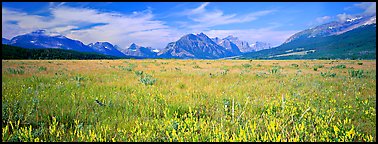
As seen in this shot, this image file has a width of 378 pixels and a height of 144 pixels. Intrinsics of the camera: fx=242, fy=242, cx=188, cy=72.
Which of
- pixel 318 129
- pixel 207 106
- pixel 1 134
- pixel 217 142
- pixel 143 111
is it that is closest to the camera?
pixel 217 142

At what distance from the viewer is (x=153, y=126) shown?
5.16 m

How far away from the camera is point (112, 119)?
566cm

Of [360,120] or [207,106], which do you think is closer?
[360,120]

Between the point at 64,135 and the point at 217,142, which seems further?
the point at 64,135

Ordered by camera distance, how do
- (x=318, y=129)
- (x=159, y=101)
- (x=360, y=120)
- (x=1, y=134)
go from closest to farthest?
(x=1, y=134)
(x=318, y=129)
(x=360, y=120)
(x=159, y=101)

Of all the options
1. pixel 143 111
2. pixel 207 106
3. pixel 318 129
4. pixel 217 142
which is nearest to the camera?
pixel 217 142

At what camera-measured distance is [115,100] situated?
771 cm

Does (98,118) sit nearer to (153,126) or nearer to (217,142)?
(153,126)

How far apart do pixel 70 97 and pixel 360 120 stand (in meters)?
8.16

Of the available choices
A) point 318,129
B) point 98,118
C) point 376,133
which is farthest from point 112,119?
point 376,133

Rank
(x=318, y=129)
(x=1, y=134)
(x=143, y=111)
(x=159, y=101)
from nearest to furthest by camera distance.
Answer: (x=1, y=134), (x=318, y=129), (x=143, y=111), (x=159, y=101)

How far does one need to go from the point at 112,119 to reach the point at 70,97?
3.09m

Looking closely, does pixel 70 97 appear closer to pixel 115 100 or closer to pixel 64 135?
pixel 115 100

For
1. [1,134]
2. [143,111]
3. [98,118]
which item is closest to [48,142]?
[1,134]
